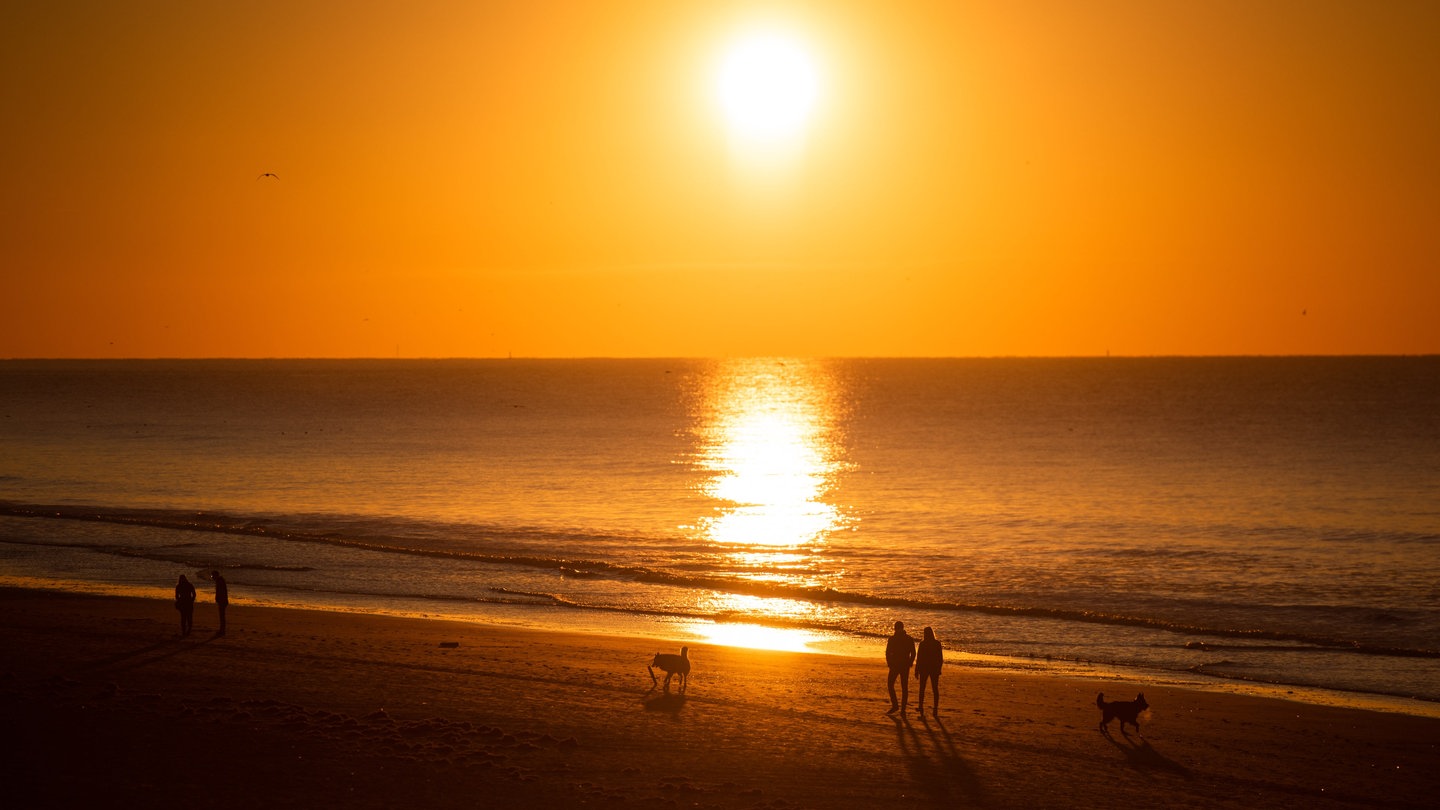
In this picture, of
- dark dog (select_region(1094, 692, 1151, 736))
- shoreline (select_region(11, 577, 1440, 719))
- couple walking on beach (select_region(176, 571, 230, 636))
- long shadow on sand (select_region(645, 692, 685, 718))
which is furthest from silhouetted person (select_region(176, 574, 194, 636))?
dark dog (select_region(1094, 692, 1151, 736))

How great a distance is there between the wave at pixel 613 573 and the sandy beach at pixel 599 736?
7591 mm

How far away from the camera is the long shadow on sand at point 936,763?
605 inches

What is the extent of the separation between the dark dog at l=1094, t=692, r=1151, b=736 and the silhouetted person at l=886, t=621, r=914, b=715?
3141 mm

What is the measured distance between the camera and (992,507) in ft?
190

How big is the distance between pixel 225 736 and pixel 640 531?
31.6 m

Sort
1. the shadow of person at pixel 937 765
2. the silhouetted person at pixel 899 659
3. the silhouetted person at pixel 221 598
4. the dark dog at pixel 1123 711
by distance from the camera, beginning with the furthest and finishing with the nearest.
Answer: the silhouetted person at pixel 221 598
the silhouetted person at pixel 899 659
the dark dog at pixel 1123 711
the shadow of person at pixel 937 765

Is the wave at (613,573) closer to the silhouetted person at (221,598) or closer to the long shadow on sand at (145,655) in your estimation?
the silhouetted person at (221,598)

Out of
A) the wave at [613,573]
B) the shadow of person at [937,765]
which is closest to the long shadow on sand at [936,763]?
the shadow of person at [937,765]

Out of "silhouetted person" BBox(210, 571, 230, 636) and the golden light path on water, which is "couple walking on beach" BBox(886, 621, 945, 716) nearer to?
the golden light path on water

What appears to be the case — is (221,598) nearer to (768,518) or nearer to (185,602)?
(185,602)

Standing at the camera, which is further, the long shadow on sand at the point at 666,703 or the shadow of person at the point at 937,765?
the long shadow on sand at the point at 666,703

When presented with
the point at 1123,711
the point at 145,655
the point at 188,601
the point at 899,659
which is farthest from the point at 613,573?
the point at 1123,711

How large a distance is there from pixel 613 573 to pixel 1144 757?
22.7 meters

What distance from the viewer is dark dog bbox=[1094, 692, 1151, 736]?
18.4 m
